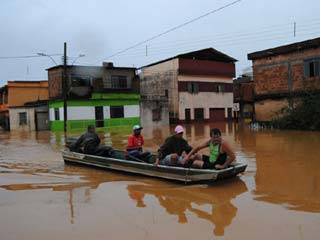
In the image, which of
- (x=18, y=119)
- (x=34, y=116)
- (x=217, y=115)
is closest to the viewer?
(x=34, y=116)

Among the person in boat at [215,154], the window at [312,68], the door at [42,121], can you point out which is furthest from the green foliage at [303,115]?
the door at [42,121]

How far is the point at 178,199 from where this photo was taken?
23.2ft

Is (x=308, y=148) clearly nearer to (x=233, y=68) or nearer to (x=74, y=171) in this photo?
(x=74, y=171)

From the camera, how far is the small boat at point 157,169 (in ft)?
25.4

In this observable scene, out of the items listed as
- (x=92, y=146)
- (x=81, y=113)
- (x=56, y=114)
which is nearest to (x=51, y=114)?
(x=56, y=114)

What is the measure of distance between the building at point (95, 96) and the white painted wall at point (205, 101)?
17.7ft

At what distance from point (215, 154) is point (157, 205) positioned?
6.87 ft

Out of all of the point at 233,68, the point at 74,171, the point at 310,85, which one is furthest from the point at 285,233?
the point at 233,68

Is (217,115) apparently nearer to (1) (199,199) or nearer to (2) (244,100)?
(2) (244,100)

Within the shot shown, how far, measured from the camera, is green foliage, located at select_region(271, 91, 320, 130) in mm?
22594

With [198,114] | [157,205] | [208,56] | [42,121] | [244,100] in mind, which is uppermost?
[208,56]

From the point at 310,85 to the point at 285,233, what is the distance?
71.3 ft

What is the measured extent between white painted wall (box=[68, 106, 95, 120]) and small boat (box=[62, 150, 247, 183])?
841 inches

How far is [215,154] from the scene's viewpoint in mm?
8117
